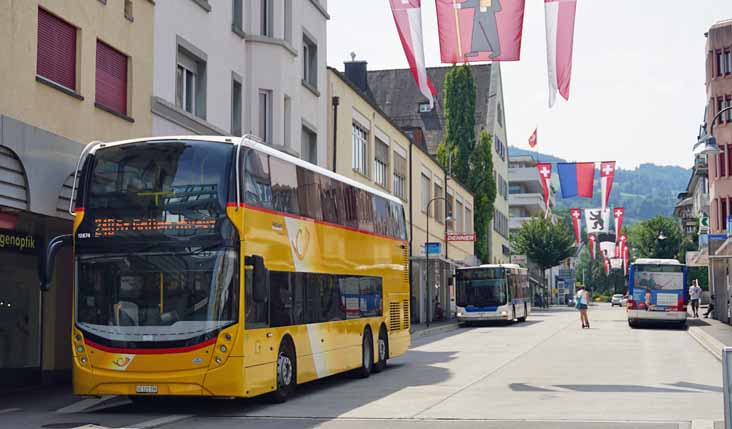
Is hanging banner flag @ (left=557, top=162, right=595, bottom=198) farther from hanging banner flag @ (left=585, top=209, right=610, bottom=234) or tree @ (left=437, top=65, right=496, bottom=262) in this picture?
tree @ (left=437, top=65, right=496, bottom=262)

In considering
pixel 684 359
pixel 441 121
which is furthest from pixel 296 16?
pixel 441 121

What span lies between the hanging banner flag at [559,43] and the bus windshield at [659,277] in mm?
22251

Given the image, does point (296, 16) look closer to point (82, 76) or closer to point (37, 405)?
point (82, 76)

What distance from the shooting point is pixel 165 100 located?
2198 centimetres

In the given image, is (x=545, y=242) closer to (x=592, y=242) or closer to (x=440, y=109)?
(x=592, y=242)

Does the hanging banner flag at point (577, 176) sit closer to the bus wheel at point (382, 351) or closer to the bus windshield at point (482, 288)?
the bus windshield at point (482, 288)

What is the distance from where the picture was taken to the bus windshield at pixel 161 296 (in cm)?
1416

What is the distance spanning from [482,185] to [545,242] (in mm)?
31868

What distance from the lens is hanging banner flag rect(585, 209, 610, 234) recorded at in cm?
5964

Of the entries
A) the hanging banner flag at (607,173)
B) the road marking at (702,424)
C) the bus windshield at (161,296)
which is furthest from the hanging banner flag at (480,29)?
the hanging banner flag at (607,173)

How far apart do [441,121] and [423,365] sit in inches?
2306

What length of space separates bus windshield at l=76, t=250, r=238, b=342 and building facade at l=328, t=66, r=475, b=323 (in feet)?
69.1

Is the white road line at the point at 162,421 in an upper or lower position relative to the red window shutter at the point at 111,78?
lower

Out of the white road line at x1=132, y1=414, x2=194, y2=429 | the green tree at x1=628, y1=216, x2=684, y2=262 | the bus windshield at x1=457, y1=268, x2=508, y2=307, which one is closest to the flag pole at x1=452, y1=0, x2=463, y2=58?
the white road line at x1=132, y1=414, x2=194, y2=429
